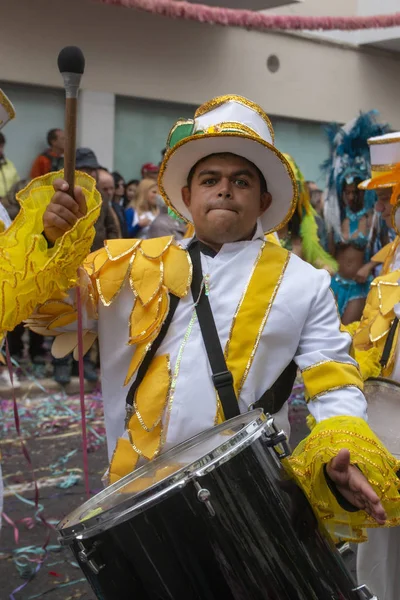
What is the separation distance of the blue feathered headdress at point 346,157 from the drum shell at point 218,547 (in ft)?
15.4

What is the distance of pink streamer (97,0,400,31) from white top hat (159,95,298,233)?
7.69m

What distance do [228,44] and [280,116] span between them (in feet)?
5.76

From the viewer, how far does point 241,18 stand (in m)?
11.4

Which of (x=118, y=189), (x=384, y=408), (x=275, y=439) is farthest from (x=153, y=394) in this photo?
(x=118, y=189)

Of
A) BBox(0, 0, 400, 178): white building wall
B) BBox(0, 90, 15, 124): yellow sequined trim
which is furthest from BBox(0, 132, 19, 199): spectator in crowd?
BBox(0, 90, 15, 124): yellow sequined trim

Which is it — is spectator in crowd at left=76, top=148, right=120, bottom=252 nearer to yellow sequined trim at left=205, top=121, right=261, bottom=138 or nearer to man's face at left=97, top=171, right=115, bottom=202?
man's face at left=97, top=171, right=115, bottom=202

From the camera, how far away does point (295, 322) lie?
8.61ft

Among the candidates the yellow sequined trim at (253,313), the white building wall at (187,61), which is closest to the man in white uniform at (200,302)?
the yellow sequined trim at (253,313)

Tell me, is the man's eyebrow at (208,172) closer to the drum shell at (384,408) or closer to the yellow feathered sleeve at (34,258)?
the yellow feathered sleeve at (34,258)

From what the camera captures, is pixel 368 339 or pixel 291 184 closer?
pixel 291 184

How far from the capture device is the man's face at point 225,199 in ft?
8.73

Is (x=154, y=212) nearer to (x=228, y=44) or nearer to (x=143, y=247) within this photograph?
(x=228, y=44)

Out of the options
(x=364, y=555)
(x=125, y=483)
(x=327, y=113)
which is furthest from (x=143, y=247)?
(x=327, y=113)

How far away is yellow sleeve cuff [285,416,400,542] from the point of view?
224 centimetres
